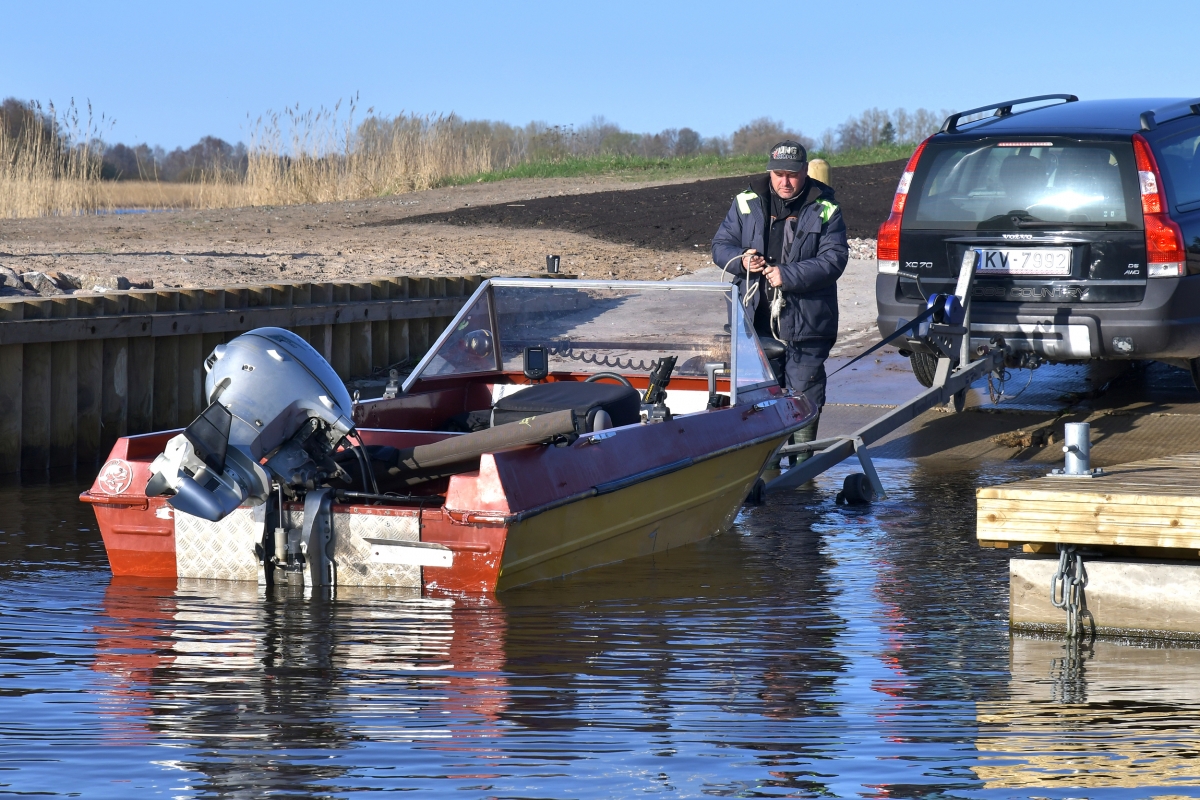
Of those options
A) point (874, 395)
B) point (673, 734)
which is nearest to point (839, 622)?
point (673, 734)

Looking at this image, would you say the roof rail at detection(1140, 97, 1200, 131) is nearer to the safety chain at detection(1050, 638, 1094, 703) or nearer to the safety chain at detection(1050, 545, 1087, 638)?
the safety chain at detection(1050, 545, 1087, 638)

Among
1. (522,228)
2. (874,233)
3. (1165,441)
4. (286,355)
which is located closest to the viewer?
(286,355)

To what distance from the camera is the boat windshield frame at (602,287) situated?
7.60 m

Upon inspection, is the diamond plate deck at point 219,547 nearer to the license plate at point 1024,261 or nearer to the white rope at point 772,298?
the white rope at point 772,298

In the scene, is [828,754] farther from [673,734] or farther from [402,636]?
[402,636]

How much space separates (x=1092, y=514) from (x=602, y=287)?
3163mm

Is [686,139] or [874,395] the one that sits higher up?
[686,139]

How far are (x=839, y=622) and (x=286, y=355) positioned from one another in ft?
7.61

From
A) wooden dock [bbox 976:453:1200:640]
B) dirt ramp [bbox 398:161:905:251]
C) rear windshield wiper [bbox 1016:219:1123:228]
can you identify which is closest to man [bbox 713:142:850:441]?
rear windshield wiper [bbox 1016:219:1123:228]

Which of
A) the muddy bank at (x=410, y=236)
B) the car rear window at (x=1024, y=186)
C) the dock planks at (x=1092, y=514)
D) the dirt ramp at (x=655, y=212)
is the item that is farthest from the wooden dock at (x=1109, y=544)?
the dirt ramp at (x=655, y=212)

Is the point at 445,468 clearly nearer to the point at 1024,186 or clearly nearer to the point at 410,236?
the point at 1024,186

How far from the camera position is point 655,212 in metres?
22.4

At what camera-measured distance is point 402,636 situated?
17.7ft

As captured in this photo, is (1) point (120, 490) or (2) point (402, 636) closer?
(2) point (402, 636)
